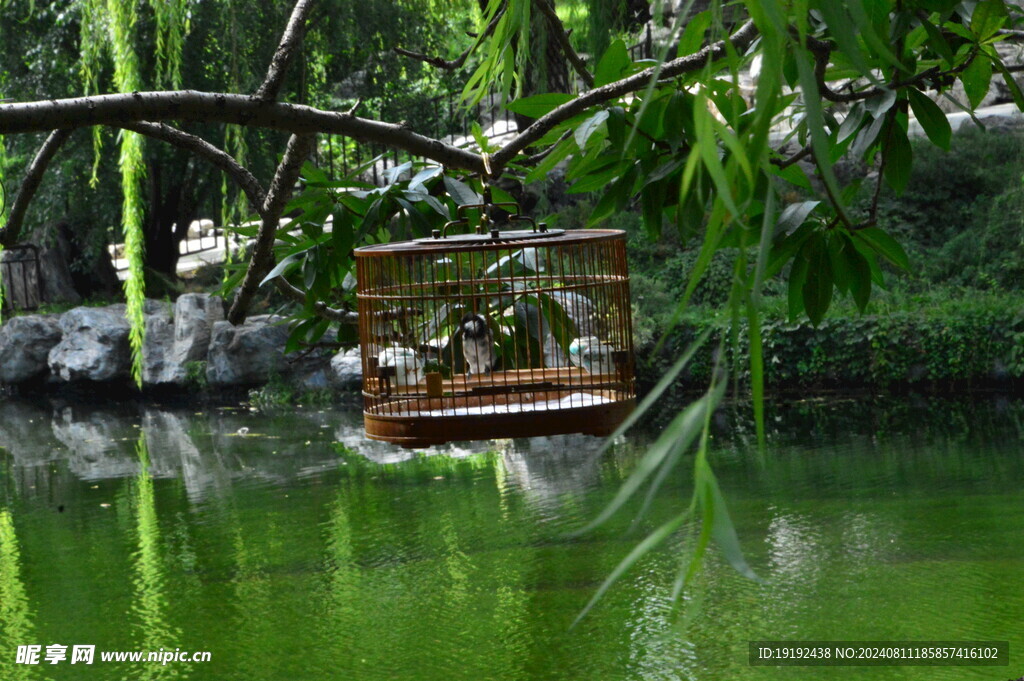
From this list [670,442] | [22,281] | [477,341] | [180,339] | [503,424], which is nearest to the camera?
[670,442]

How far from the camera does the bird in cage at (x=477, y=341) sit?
217cm

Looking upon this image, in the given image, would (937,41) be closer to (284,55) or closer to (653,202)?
(653,202)

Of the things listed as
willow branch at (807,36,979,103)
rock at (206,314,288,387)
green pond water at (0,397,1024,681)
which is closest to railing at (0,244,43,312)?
rock at (206,314,288,387)

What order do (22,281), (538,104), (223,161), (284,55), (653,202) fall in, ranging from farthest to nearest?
(22,281)
(223,161)
(284,55)
(538,104)
(653,202)

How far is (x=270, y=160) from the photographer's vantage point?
8.27 m

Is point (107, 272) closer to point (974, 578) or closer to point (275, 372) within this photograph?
point (275, 372)

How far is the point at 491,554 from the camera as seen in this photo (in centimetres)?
424

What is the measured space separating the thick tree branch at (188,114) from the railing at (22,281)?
8901 millimetres

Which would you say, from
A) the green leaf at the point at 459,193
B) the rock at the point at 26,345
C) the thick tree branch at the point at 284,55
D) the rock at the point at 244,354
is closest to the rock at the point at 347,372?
the rock at the point at 244,354

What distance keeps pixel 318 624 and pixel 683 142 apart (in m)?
2.72

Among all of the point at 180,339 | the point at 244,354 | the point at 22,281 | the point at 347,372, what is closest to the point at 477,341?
the point at 347,372

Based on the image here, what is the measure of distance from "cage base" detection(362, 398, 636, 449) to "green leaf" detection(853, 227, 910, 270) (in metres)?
0.74

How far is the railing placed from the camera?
970 cm

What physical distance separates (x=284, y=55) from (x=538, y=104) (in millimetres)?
435
